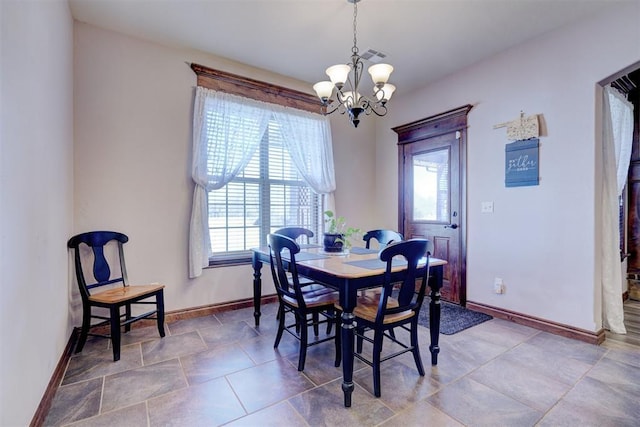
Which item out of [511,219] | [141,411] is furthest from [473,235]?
[141,411]

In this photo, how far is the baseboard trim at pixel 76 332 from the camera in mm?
1655

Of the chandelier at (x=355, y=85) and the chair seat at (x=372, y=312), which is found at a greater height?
the chandelier at (x=355, y=85)

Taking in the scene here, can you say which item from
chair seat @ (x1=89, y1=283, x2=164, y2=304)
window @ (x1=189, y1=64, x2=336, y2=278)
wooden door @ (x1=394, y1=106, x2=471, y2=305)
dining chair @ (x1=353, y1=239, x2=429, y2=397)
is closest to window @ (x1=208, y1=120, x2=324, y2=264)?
window @ (x1=189, y1=64, x2=336, y2=278)

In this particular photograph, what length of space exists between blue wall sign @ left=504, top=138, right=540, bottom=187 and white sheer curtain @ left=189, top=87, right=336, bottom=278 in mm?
2139

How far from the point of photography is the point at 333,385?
1.98 m

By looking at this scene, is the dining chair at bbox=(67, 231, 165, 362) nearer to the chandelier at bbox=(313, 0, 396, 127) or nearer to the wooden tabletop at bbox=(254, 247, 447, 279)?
the wooden tabletop at bbox=(254, 247, 447, 279)

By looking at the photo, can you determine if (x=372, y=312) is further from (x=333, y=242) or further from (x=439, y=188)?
(x=439, y=188)

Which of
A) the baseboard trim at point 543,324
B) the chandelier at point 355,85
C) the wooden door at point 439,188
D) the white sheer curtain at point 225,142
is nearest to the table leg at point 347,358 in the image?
the chandelier at point 355,85

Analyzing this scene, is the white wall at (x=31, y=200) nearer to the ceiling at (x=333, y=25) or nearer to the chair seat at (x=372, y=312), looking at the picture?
the ceiling at (x=333, y=25)

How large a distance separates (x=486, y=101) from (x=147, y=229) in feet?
12.2

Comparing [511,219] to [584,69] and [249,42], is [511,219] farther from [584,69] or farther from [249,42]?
[249,42]

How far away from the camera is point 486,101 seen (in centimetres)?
336

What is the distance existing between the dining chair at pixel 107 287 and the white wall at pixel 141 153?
12cm

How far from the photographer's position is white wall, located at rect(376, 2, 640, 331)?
2602 mm
